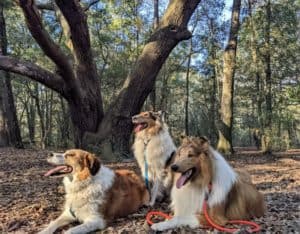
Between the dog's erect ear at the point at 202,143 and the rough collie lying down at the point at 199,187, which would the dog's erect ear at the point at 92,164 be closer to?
the rough collie lying down at the point at 199,187

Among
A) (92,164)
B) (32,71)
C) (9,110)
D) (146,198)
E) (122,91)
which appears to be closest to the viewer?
(92,164)

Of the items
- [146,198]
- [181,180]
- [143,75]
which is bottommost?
[146,198]

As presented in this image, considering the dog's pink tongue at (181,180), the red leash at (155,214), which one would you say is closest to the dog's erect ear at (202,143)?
the dog's pink tongue at (181,180)

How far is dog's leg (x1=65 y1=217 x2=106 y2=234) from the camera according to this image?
4.54 meters

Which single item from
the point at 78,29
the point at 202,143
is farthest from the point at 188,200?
the point at 78,29

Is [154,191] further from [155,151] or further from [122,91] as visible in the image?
[122,91]

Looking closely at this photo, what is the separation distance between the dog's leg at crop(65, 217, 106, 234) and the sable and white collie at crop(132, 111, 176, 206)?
137 cm

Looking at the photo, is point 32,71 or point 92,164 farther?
point 32,71

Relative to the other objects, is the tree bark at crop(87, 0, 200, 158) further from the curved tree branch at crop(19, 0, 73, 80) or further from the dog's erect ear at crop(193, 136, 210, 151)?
the dog's erect ear at crop(193, 136, 210, 151)

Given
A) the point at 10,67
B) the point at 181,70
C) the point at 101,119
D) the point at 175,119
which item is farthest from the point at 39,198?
the point at 175,119

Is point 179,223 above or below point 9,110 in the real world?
below

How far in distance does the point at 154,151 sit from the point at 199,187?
71.4 inches

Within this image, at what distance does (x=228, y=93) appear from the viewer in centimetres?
1622

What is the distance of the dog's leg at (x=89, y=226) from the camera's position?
4543 mm
